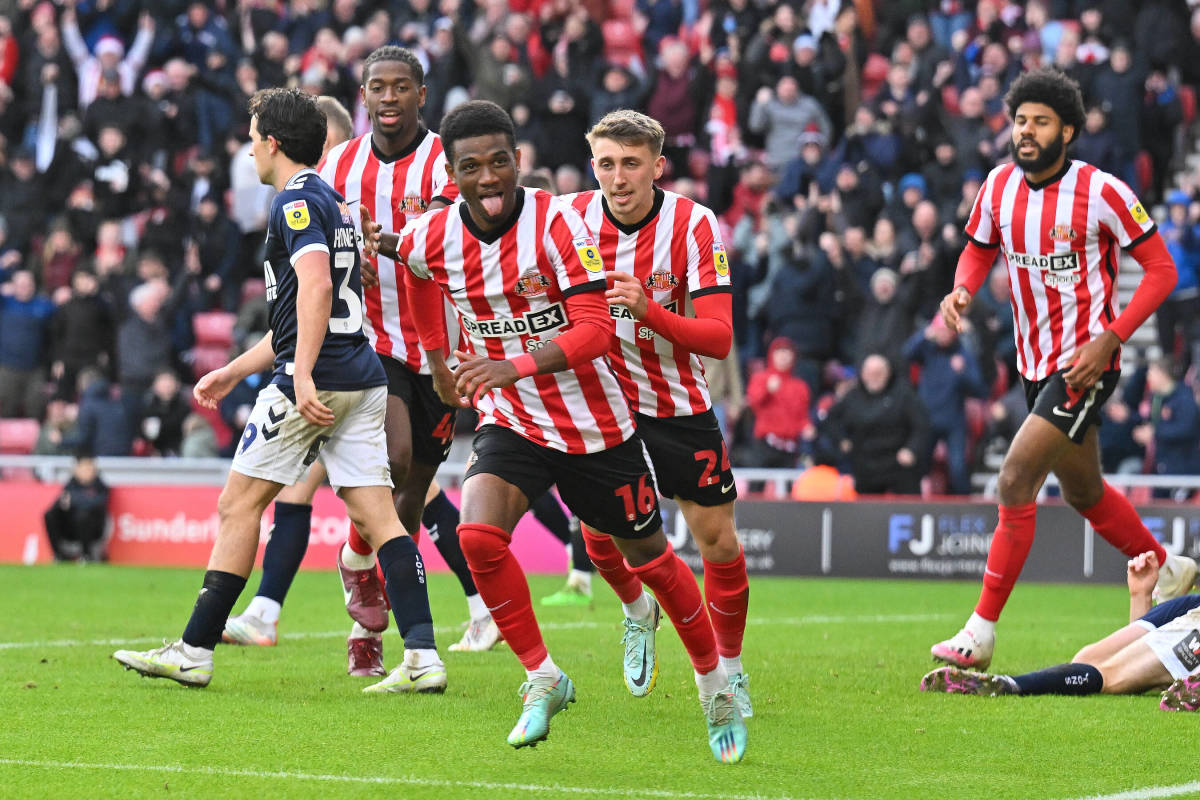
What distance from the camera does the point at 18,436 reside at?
1894 cm

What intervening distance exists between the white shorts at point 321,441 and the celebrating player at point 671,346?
0.99 m

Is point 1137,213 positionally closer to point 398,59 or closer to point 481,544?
point 398,59

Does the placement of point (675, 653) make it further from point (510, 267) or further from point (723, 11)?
point (723, 11)

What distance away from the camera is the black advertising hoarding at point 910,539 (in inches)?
563

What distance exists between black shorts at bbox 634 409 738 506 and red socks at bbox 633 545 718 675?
459mm

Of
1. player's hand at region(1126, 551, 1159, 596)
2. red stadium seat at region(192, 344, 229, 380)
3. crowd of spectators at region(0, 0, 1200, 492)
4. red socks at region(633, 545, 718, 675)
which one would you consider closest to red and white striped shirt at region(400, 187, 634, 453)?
red socks at region(633, 545, 718, 675)

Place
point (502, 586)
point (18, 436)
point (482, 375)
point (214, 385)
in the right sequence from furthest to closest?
point (18, 436) → point (214, 385) → point (502, 586) → point (482, 375)

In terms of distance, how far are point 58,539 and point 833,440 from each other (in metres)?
7.31

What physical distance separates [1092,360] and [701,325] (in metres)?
2.44

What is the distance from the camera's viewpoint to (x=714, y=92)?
19.6 meters

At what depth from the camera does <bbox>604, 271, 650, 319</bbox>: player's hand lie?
5.57 m

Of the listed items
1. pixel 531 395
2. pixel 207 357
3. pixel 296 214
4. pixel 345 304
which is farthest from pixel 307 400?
pixel 207 357

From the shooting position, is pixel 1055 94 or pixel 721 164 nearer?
pixel 1055 94

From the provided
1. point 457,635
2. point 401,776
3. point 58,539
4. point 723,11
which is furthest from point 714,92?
point 401,776
